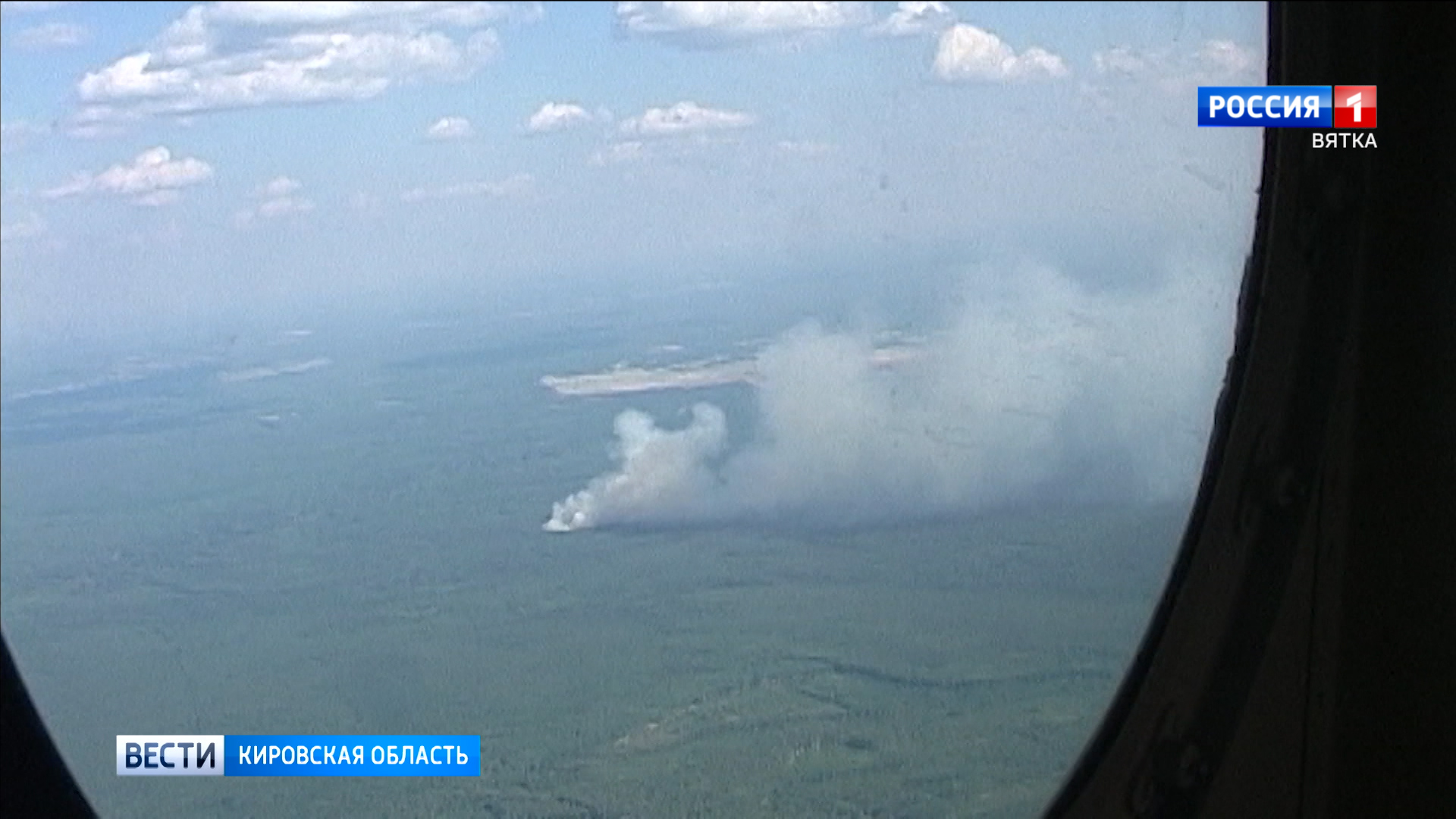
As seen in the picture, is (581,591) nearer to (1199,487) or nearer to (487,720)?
(487,720)

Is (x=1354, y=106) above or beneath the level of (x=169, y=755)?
above

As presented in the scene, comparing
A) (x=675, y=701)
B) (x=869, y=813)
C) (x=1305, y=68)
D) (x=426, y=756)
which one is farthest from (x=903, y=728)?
(x=1305, y=68)

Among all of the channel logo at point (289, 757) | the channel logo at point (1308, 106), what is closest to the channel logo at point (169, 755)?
the channel logo at point (289, 757)

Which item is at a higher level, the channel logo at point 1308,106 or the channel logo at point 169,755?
the channel logo at point 1308,106

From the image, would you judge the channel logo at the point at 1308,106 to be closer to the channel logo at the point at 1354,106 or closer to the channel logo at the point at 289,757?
the channel logo at the point at 1354,106

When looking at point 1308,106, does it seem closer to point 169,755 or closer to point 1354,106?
point 1354,106

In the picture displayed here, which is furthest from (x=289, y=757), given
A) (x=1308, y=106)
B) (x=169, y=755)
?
(x=1308, y=106)

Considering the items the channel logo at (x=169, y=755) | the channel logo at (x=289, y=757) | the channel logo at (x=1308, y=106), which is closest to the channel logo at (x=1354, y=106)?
the channel logo at (x=1308, y=106)
